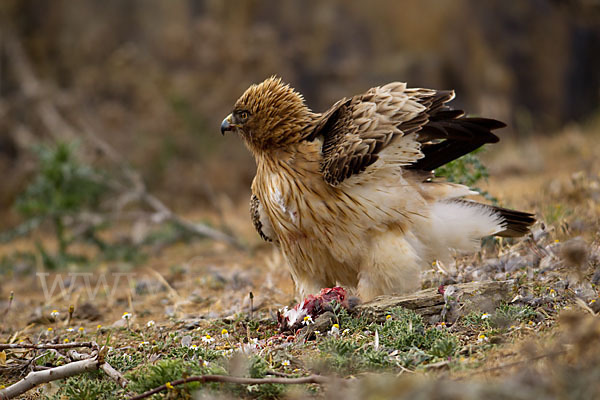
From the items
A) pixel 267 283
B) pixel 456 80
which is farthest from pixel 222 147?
pixel 267 283

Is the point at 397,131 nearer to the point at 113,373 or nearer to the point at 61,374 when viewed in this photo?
the point at 113,373

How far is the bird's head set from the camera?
4516 mm

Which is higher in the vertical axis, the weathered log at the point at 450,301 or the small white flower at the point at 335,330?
the weathered log at the point at 450,301

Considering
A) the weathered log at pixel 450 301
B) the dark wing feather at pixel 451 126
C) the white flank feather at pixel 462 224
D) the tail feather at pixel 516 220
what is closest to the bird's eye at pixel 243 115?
the dark wing feather at pixel 451 126

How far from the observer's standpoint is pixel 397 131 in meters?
4.05

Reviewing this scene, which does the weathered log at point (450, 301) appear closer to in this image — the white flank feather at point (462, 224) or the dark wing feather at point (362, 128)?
the white flank feather at point (462, 224)

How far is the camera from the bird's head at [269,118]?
178 inches

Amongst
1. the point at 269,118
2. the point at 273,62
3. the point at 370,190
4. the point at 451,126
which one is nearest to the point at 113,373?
the point at 370,190

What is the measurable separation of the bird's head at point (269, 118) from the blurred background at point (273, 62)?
24.1 feet

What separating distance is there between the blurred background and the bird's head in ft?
24.1

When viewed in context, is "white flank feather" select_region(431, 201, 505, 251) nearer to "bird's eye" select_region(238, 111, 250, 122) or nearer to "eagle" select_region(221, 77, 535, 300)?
"eagle" select_region(221, 77, 535, 300)

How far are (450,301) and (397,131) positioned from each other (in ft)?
3.72

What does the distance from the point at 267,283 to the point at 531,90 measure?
10029 mm

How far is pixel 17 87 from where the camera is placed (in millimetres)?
13727
